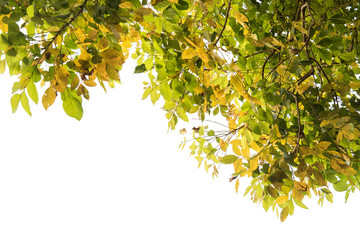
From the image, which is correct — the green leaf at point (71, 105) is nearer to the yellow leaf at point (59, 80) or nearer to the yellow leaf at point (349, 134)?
the yellow leaf at point (59, 80)

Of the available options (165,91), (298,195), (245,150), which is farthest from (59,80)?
(298,195)

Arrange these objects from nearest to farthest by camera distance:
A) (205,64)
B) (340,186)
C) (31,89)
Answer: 1. (31,89)
2. (205,64)
3. (340,186)

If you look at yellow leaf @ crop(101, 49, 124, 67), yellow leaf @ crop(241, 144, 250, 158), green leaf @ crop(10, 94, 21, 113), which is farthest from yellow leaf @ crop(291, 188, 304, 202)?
green leaf @ crop(10, 94, 21, 113)

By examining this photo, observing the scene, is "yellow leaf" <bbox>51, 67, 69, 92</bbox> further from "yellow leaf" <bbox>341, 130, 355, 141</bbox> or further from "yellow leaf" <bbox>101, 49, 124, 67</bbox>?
"yellow leaf" <bbox>341, 130, 355, 141</bbox>

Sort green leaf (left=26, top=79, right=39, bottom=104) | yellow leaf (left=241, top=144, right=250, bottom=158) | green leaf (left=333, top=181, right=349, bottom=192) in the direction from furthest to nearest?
green leaf (left=333, top=181, right=349, bottom=192), yellow leaf (left=241, top=144, right=250, bottom=158), green leaf (left=26, top=79, right=39, bottom=104)

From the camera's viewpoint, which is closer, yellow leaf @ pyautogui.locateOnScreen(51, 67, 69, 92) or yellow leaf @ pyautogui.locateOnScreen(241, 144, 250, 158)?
yellow leaf @ pyautogui.locateOnScreen(51, 67, 69, 92)

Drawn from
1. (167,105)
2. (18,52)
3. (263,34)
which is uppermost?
(263,34)

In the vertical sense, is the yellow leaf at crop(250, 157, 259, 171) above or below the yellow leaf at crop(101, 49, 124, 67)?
below

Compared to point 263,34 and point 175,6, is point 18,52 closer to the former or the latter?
point 175,6

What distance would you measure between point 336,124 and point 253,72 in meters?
0.27

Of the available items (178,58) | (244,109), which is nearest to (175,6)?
(178,58)

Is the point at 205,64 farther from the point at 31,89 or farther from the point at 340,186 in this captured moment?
the point at 340,186

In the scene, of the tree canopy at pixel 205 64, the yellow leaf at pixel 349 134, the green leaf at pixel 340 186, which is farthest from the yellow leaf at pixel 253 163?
the green leaf at pixel 340 186

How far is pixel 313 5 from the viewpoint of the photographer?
794 millimetres
